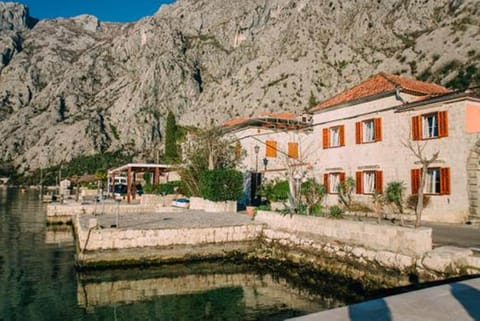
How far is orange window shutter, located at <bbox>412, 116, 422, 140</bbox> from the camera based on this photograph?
67.2ft

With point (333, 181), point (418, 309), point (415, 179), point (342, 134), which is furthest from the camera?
point (333, 181)

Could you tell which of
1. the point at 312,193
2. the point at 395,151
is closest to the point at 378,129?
the point at 395,151

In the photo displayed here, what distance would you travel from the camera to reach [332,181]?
26.0 meters

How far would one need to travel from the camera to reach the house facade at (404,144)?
1833 cm

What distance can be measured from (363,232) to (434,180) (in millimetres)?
9287

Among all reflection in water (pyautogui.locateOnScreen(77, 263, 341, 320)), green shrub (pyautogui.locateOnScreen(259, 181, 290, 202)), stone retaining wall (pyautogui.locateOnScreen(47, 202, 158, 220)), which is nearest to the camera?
reflection in water (pyautogui.locateOnScreen(77, 263, 341, 320))

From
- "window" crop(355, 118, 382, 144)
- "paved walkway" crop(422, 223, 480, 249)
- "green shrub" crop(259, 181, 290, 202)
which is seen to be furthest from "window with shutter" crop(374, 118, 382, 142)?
"green shrub" crop(259, 181, 290, 202)

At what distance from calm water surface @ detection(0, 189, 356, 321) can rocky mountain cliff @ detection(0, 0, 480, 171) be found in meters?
61.3

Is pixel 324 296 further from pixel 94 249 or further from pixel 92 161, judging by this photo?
pixel 92 161

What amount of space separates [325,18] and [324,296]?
9100 cm

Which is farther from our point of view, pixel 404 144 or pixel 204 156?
pixel 204 156

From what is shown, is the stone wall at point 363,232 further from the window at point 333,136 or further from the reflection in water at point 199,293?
the window at point 333,136

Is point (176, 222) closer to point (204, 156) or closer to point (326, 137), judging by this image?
point (326, 137)

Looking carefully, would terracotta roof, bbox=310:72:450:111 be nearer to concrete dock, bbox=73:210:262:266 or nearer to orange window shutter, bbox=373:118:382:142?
orange window shutter, bbox=373:118:382:142
